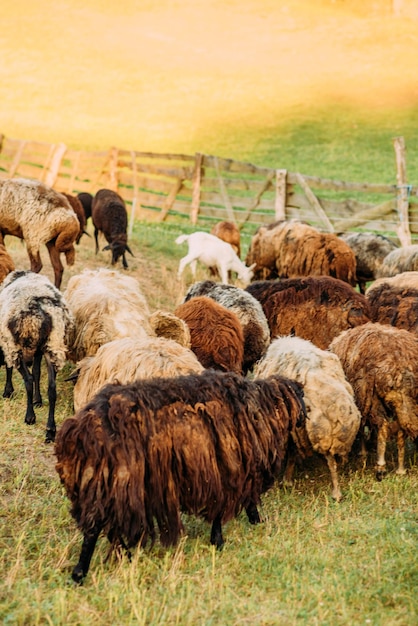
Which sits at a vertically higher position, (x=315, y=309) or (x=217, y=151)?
(x=217, y=151)

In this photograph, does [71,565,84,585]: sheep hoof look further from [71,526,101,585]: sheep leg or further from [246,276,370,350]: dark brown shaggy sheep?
[246,276,370,350]: dark brown shaggy sheep

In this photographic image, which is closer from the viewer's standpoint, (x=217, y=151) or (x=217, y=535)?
(x=217, y=535)

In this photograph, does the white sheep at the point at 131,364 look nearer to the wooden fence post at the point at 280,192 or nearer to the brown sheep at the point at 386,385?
the brown sheep at the point at 386,385

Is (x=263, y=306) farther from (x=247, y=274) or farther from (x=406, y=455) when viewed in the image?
(x=247, y=274)

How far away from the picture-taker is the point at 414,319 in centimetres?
839

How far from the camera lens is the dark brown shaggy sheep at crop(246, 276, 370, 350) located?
8.84 m

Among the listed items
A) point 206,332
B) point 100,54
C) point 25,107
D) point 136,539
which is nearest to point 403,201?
point 206,332

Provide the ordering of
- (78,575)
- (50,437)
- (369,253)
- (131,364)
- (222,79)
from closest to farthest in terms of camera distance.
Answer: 1. (78,575)
2. (131,364)
3. (50,437)
4. (369,253)
5. (222,79)

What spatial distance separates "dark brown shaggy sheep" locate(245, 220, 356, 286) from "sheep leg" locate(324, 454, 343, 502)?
5596 millimetres

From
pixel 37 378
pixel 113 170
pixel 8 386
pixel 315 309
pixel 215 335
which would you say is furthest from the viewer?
pixel 113 170

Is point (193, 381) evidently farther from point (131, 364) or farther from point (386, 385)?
point (386, 385)

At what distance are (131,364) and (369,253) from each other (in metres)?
8.02

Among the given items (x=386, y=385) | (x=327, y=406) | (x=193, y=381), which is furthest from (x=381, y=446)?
(x=193, y=381)

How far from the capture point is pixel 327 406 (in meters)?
6.54
